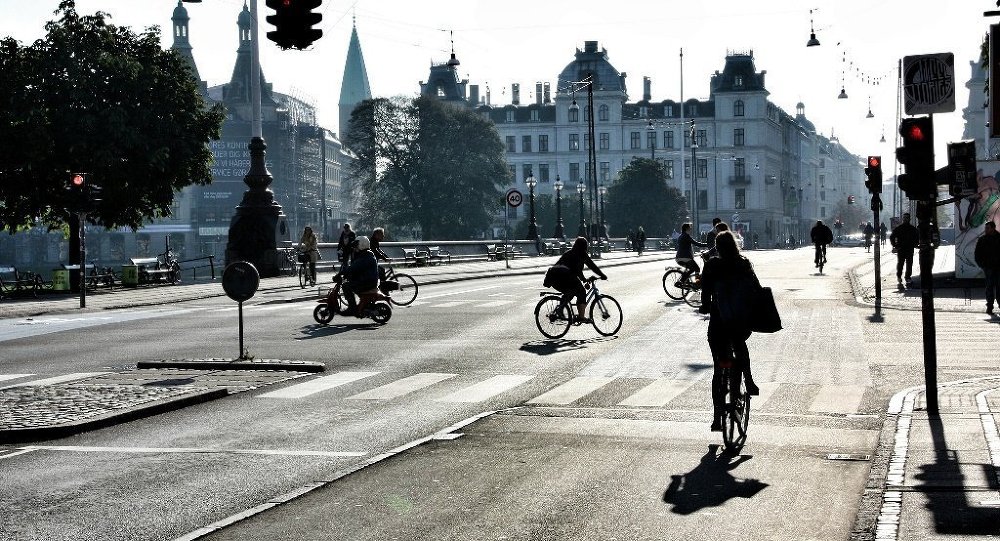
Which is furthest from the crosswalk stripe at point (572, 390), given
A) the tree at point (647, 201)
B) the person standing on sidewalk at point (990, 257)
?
the tree at point (647, 201)

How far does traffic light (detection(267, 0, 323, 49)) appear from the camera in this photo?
14641 millimetres

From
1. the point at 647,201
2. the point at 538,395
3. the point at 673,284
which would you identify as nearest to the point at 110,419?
the point at 538,395

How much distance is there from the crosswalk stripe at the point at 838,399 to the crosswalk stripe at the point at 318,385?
5.02 metres

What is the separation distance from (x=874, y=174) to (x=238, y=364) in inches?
578

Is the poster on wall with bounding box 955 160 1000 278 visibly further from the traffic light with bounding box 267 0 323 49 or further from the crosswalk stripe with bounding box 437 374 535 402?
the traffic light with bounding box 267 0 323 49

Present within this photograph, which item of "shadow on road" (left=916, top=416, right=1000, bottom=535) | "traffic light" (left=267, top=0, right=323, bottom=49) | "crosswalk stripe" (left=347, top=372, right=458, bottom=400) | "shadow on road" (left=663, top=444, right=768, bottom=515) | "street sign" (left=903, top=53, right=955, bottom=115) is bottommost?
"shadow on road" (left=663, top=444, right=768, bottom=515)

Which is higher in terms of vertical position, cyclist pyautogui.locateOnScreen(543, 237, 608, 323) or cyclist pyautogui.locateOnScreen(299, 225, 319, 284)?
cyclist pyautogui.locateOnScreen(299, 225, 319, 284)

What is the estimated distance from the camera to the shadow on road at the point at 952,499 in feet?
22.3

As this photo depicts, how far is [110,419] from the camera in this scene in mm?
11547

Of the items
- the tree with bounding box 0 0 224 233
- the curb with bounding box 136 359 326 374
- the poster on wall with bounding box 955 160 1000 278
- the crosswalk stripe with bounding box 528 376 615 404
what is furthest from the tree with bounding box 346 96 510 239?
the crosswalk stripe with bounding box 528 376 615 404

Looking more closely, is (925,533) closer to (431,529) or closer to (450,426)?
(431,529)

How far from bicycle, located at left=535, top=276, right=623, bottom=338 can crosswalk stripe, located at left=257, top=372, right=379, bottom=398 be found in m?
4.95

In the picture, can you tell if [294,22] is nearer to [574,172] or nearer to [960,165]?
[960,165]

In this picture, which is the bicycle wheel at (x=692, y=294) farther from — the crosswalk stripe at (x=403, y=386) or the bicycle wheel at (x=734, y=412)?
the bicycle wheel at (x=734, y=412)
